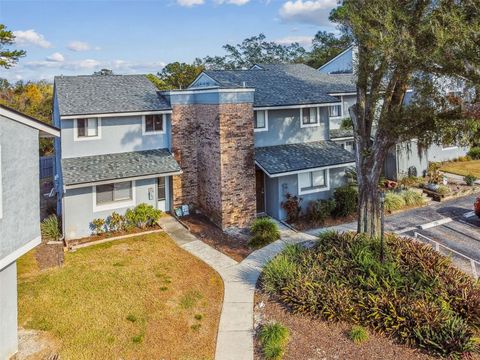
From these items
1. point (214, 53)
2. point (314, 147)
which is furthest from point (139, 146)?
point (214, 53)

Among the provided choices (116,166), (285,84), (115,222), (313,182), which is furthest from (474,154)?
(115,222)

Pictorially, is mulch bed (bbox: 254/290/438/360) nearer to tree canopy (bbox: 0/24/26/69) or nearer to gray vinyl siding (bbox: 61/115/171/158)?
gray vinyl siding (bbox: 61/115/171/158)

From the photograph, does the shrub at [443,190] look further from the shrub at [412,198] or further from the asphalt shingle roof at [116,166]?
the asphalt shingle roof at [116,166]

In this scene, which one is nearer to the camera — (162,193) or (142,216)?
(142,216)

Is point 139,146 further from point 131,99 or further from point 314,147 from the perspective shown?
point 314,147

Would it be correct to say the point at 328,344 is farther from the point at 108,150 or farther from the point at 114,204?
the point at 108,150

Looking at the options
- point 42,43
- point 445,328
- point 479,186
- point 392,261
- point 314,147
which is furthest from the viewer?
point 42,43
